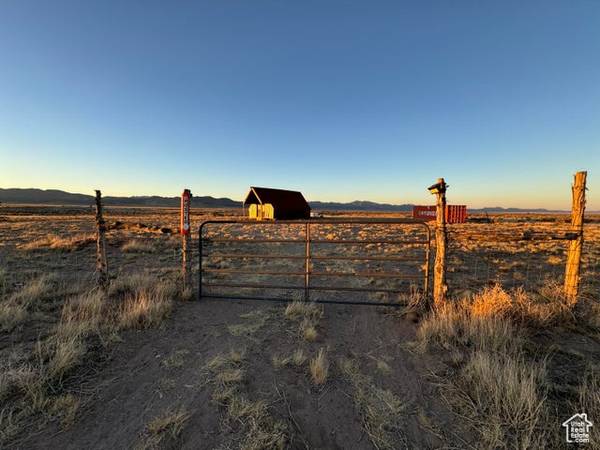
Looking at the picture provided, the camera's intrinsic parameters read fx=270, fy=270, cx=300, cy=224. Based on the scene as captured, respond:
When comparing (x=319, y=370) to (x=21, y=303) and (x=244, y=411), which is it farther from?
(x=21, y=303)

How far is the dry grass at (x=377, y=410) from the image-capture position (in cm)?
246

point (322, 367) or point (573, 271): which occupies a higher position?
point (573, 271)

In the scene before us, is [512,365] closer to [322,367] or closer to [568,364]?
[568,364]

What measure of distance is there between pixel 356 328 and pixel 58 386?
408 centimetres

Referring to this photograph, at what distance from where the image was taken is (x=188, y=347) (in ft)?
13.2

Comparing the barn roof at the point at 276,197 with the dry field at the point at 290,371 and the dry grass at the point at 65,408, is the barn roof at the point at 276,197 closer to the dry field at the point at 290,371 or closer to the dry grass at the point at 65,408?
the dry field at the point at 290,371

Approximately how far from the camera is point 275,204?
31.9m

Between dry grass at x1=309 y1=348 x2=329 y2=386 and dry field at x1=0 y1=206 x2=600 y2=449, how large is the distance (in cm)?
2

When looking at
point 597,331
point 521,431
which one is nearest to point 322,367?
point 521,431

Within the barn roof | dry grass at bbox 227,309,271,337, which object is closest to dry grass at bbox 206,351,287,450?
dry grass at bbox 227,309,271,337

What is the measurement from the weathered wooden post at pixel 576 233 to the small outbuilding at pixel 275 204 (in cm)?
2693

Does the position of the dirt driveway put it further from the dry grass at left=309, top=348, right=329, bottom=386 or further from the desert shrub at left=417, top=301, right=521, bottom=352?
the desert shrub at left=417, top=301, right=521, bottom=352

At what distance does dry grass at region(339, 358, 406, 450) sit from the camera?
8.05ft

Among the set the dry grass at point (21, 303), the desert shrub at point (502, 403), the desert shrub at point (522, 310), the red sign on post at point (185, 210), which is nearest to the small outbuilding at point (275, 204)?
the red sign on post at point (185, 210)
